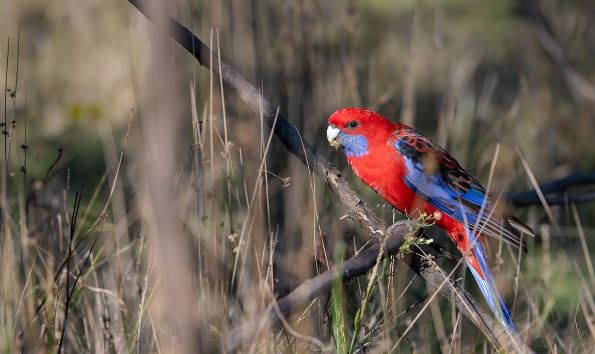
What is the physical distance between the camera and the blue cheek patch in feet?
9.51

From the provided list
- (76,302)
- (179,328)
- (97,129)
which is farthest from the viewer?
(97,129)

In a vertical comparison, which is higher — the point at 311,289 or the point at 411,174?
the point at 311,289

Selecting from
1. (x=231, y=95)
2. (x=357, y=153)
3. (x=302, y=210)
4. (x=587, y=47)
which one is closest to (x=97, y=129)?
(x=231, y=95)

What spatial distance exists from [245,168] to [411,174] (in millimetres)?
560

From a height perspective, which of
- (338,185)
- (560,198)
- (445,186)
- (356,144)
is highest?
(338,185)

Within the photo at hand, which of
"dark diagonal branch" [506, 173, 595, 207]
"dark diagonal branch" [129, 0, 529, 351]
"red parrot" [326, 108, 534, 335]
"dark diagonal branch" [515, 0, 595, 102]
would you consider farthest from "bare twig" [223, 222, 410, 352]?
"dark diagonal branch" [515, 0, 595, 102]

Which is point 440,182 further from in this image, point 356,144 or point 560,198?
point 560,198

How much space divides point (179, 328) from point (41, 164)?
359cm

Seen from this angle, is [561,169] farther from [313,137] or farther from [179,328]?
[179,328]

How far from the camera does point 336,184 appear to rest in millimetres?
2180

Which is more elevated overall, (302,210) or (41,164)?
(302,210)

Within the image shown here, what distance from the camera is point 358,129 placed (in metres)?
2.92

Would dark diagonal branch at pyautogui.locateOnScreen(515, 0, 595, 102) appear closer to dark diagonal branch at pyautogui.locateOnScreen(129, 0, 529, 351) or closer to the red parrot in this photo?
the red parrot

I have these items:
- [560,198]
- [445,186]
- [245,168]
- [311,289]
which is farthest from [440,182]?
[311,289]
